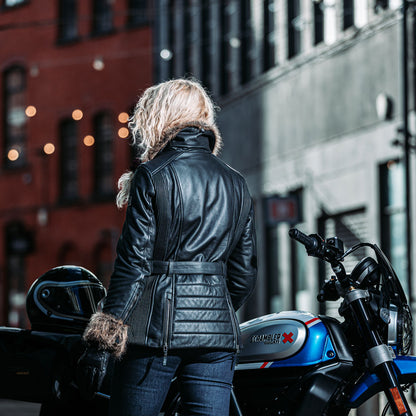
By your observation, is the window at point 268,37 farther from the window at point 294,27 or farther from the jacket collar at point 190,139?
the jacket collar at point 190,139

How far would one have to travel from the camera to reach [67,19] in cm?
3134

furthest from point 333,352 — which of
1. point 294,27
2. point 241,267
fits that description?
point 294,27

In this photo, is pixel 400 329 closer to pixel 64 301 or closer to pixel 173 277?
pixel 173 277

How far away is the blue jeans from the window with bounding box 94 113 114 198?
86.3ft

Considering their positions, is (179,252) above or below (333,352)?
above

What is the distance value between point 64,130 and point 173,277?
27897 millimetres

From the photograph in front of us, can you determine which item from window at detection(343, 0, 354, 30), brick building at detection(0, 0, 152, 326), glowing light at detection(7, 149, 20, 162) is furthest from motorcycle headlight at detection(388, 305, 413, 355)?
glowing light at detection(7, 149, 20, 162)

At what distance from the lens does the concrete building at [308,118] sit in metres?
17.2

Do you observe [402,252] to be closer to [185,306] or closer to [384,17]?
[384,17]

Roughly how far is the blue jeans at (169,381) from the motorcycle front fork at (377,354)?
58cm

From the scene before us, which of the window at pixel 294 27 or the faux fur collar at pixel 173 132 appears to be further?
the window at pixel 294 27

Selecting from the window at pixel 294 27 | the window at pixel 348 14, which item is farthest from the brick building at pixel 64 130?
the window at pixel 348 14

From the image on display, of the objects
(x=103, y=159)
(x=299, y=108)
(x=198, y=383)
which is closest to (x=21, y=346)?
(x=198, y=383)

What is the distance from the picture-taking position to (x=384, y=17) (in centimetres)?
1731
